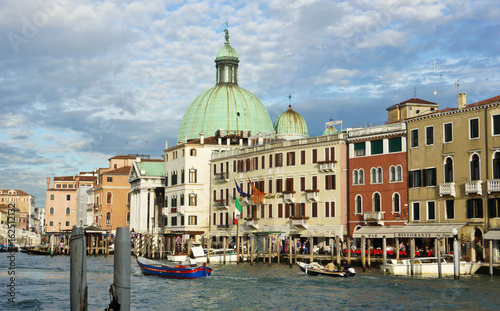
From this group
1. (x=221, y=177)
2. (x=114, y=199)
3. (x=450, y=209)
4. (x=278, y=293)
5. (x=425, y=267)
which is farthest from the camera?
(x=114, y=199)

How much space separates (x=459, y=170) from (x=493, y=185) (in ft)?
11.5

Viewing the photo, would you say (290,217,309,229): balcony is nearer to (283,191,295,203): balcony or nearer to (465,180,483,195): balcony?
(283,191,295,203): balcony

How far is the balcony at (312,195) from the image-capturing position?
61156 millimetres

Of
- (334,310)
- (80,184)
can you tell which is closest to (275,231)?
(334,310)

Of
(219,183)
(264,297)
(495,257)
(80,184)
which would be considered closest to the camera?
(264,297)

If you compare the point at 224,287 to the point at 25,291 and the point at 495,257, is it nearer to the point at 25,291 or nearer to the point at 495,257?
the point at 25,291

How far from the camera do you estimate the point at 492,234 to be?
142 feet

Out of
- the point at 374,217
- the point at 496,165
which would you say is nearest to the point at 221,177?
the point at 374,217

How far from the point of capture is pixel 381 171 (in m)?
55.8

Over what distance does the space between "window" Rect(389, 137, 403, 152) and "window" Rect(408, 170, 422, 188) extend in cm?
230

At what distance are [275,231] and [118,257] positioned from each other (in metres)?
50.5

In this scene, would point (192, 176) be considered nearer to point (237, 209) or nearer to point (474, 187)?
point (237, 209)

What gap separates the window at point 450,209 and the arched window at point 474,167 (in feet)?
8.21

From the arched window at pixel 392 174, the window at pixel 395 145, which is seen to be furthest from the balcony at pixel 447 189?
the window at pixel 395 145
